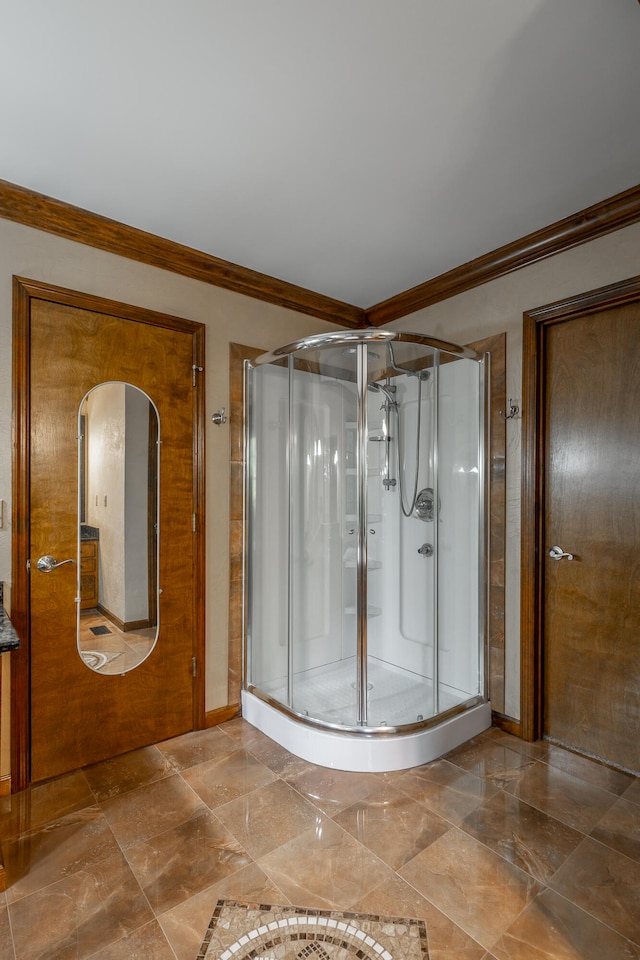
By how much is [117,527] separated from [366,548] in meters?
1.21

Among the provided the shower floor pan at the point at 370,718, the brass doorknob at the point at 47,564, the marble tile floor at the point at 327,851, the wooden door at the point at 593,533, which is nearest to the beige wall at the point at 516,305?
the wooden door at the point at 593,533

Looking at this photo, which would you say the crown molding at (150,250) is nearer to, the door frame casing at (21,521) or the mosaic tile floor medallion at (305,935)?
the door frame casing at (21,521)

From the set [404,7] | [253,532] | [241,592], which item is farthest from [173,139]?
[241,592]

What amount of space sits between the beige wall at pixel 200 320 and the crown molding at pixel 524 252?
594 millimetres

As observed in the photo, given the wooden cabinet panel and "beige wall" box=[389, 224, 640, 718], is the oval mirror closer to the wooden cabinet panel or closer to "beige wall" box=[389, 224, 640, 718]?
the wooden cabinet panel

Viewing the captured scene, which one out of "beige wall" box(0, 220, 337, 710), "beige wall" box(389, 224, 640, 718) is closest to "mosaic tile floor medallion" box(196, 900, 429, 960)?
"beige wall" box(0, 220, 337, 710)

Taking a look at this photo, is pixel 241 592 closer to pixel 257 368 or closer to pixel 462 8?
pixel 257 368

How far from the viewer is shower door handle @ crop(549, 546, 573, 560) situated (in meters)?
2.54

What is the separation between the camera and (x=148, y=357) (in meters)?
2.58

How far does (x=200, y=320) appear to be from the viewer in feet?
9.09

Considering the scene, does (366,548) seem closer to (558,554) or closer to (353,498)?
(353,498)

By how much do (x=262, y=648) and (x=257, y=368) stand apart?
5.19ft

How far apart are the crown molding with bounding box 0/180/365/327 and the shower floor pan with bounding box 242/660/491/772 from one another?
2141mm

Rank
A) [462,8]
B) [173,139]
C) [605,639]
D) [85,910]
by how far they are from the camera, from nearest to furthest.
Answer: [462,8], [85,910], [173,139], [605,639]
